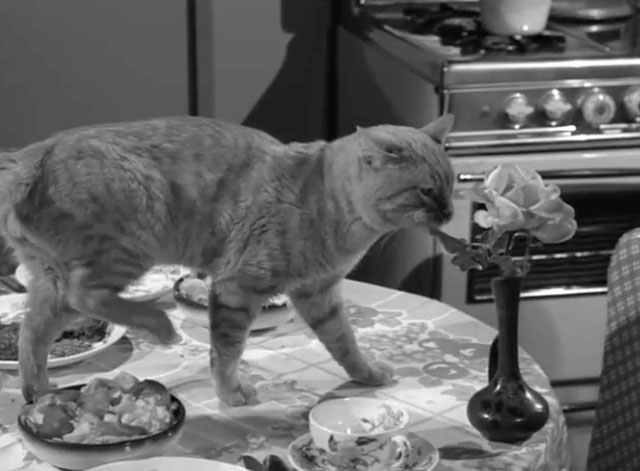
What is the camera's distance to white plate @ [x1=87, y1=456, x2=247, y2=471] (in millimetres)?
1268

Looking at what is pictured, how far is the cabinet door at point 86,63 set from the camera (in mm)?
2773

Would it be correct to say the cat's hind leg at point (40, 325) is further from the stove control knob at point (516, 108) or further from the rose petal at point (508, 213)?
the stove control knob at point (516, 108)

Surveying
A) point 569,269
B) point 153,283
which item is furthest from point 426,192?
point 569,269

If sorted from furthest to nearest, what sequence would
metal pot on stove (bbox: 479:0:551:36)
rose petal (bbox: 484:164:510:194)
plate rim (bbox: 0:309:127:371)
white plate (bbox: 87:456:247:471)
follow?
metal pot on stove (bbox: 479:0:551:36) → plate rim (bbox: 0:309:127:371) → rose petal (bbox: 484:164:510:194) → white plate (bbox: 87:456:247:471)

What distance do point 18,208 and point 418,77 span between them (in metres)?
1.19

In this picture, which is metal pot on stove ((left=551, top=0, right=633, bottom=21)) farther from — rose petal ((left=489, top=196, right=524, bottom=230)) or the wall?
rose petal ((left=489, top=196, right=524, bottom=230))

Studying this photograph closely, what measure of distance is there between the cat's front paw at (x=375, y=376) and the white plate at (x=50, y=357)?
1.08 feet

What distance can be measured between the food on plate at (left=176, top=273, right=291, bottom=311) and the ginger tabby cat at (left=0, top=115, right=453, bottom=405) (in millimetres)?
130

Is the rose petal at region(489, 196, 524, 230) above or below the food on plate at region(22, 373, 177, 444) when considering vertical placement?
above

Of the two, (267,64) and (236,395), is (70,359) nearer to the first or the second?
(236,395)

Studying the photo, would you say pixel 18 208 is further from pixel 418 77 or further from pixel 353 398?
pixel 418 77

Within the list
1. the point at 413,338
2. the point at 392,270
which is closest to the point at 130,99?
the point at 392,270

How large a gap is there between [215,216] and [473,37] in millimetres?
1204

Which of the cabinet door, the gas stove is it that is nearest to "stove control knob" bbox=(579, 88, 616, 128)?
the gas stove
